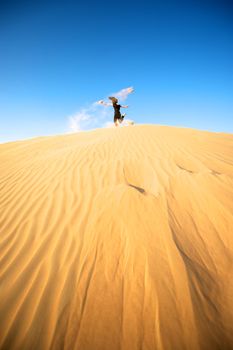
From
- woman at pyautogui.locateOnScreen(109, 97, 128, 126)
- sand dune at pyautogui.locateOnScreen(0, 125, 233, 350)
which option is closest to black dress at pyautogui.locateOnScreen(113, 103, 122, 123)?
woman at pyautogui.locateOnScreen(109, 97, 128, 126)

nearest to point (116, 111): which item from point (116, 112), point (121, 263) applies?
point (116, 112)

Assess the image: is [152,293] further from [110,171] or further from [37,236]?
[110,171]

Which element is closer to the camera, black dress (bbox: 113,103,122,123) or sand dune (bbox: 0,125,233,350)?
sand dune (bbox: 0,125,233,350)

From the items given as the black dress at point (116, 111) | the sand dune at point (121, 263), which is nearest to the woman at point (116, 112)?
the black dress at point (116, 111)

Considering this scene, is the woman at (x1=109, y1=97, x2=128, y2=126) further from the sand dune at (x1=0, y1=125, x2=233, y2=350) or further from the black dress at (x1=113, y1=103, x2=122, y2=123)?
the sand dune at (x1=0, y1=125, x2=233, y2=350)

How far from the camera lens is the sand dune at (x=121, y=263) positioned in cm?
142

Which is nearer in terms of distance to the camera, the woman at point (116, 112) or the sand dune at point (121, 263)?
the sand dune at point (121, 263)

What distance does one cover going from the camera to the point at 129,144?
5.70m

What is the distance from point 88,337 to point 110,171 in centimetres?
271

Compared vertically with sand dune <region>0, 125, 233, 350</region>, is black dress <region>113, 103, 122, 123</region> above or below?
above

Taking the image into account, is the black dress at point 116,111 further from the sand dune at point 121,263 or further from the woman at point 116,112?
the sand dune at point 121,263

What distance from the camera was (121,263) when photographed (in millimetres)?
1872

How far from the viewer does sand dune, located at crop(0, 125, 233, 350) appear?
142 cm

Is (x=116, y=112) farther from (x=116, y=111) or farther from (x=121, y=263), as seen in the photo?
(x=121, y=263)
